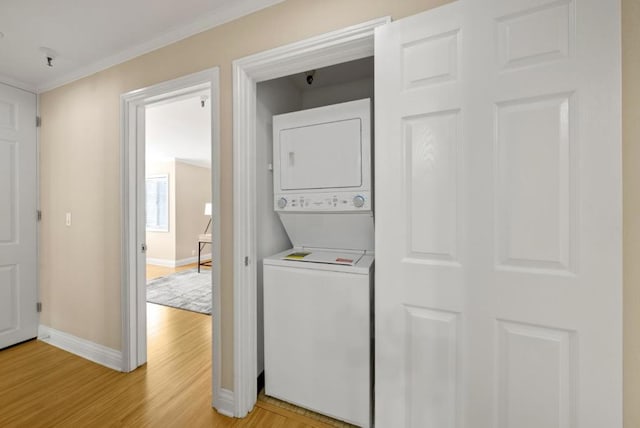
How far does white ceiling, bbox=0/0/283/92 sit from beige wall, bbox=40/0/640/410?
70 millimetres

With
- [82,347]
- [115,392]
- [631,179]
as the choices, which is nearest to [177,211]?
[82,347]

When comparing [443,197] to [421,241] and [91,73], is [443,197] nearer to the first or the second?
[421,241]

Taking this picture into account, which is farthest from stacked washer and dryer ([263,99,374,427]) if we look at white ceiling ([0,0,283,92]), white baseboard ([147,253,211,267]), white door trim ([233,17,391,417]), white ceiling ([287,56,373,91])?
white baseboard ([147,253,211,267])

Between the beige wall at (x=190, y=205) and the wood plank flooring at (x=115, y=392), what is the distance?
3.64 meters

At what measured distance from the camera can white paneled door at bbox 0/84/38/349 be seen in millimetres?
2332

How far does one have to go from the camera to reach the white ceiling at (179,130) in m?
3.07

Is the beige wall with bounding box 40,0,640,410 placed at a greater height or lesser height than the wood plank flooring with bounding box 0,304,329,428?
greater

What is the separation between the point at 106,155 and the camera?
211 cm

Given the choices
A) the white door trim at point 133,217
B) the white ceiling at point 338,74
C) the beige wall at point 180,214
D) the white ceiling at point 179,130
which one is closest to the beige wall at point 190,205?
the beige wall at point 180,214

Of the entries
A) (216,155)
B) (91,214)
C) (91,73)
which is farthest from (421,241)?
(91,73)

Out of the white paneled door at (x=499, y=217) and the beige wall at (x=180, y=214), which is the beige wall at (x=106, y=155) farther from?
the beige wall at (x=180, y=214)

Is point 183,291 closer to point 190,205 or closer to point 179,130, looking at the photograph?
point 179,130

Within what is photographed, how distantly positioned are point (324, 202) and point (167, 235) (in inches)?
215

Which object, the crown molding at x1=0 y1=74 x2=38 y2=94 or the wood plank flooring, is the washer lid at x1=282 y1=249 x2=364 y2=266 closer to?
the wood plank flooring
